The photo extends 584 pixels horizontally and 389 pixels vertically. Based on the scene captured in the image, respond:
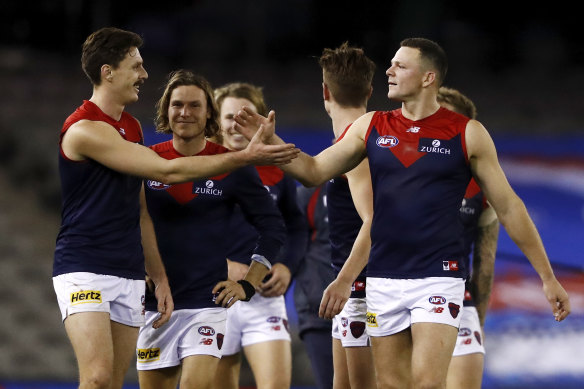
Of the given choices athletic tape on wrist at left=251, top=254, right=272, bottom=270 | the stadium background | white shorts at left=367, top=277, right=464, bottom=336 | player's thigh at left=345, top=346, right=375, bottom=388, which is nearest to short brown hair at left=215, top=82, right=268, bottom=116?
athletic tape on wrist at left=251, top=254, right=272, bottom=270

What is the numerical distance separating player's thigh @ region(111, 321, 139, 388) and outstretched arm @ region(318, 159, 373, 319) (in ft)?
2.97

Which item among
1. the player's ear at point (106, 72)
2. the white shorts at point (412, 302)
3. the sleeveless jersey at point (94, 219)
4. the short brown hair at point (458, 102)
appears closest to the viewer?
the white shorts at point (412, 302)

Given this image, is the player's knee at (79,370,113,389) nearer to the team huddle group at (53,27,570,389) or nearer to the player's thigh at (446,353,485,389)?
the team huddle group at (53,27,570,389)

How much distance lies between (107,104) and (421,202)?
1.55 meters

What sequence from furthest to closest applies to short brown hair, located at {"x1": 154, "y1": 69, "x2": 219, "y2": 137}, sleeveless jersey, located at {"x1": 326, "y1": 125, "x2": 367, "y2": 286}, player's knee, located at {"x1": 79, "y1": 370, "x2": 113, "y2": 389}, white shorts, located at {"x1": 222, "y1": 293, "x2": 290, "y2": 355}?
white shorts, located at {"x1": 222, "y1": 293, "x2": 290, "y2": 355} < sleeveless jersey, located at {"x1": 326, "y1": 125, "x2": 367, "y2": 286} < short brown hair, located at {"x1": 154, "y1": 69, "x2": 219, "y2": 137} < player's knee, located at {"x1": 79, "y1": 370, "x2": 113, "y2": 389}

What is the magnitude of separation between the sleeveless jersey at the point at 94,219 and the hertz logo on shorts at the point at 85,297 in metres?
0.11

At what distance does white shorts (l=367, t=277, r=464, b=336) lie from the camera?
4.45 meters

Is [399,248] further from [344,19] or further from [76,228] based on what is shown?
[344,19]

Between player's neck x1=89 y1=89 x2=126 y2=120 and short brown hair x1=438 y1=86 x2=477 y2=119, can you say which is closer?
player's neck x1=89 y1=89 x2=126 y2=120

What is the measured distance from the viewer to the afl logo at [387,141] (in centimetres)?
463

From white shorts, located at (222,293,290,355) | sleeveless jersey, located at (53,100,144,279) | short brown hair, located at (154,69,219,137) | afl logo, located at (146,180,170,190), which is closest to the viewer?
sleeveless jersey, located at (53,100,144,279)

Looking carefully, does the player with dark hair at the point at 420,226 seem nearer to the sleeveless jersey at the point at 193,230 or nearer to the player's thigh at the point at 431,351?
the player's thigh at the point at 431,351

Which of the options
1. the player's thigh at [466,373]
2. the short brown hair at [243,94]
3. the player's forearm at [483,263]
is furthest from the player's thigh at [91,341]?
the player's forearm at [483,263]

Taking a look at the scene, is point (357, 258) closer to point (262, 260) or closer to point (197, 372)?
point (262, 260)
